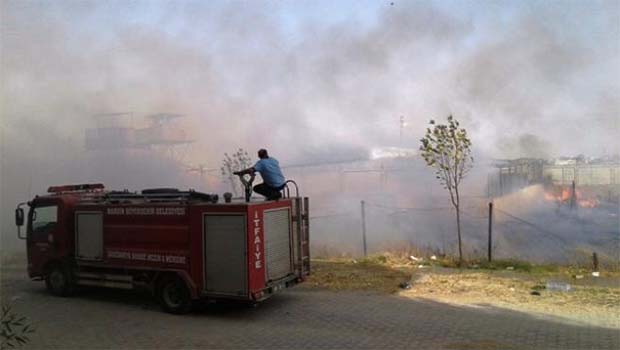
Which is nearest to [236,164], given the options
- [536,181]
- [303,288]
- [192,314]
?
[303,288]

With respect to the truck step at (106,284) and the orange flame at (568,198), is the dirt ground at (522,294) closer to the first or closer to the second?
the truck step at (106,284)

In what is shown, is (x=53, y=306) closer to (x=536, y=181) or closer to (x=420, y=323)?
(x=420, y=323)

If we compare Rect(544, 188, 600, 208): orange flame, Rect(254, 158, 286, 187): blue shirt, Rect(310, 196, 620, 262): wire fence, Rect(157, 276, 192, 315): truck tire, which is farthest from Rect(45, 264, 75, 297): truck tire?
Rect(544, 188, 600, 208): orange flame

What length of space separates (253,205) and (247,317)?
152 cm

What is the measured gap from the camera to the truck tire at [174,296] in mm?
7045

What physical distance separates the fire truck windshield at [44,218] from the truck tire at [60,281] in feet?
2.13

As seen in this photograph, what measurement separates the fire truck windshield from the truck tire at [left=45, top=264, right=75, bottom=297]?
650mm

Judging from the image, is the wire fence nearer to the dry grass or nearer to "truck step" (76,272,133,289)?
the dry grass

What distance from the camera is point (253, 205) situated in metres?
6.55

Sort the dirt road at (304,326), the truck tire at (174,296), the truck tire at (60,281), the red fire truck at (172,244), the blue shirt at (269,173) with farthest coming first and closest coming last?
the truck tire at (60,281) → the blue shirt at (269,173) → the truck tire at (174,296) → the red fire truck at (172,244) → the dirt road at (304,326)

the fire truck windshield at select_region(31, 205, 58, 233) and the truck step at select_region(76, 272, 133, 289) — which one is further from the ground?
the fire truck windshield at select_region(31, 205, 58, 233)

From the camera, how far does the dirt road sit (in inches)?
222

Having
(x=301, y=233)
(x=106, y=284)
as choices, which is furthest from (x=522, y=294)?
(x=106, y=284)

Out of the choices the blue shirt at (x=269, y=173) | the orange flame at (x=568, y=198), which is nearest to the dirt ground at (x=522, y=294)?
the blue shirt at (x=269, y=173)
